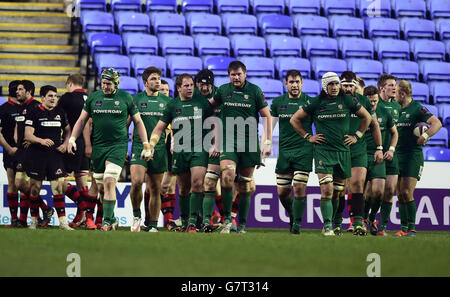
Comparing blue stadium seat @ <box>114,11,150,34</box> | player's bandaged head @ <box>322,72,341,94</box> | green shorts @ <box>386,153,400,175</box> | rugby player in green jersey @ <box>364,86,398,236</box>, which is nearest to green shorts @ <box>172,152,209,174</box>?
player's bandaged head @ <box>322,72,341,94</box>

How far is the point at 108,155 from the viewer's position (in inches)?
408

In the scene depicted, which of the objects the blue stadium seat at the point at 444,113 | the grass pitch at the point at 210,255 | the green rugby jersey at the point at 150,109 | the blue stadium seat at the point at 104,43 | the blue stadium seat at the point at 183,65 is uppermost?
the blue stadium seat at the point at 104,43

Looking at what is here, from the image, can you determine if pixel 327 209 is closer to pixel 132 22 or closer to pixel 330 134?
pixel 330 134

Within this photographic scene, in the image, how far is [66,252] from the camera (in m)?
6.86

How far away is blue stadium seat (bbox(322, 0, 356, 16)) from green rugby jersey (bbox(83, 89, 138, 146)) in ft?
34.6

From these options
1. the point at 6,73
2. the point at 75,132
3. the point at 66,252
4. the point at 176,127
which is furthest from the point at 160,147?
the point at 6,73

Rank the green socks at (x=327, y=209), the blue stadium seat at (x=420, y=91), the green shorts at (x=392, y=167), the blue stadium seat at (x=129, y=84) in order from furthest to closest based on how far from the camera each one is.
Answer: the blue stadium seat at (x=420, y=91), the blue stadium seat at (x=129, y=84), the green shorts at (x=392, y=167), the green socks at (x=327, y=209)

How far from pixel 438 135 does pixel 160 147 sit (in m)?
7.38

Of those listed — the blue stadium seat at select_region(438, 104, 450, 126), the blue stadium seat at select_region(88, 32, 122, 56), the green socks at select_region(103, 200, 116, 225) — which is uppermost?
the blue stadium seat at select_region(88, 32, 122, 56)

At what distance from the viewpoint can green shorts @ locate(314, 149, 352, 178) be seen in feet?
33.7

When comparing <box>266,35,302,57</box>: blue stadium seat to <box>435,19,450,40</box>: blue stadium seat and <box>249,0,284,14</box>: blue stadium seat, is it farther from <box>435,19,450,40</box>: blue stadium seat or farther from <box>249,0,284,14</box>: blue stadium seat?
<box>435,19,450,40</box>: blue stadium seat

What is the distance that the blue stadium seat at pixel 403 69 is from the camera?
18.2m

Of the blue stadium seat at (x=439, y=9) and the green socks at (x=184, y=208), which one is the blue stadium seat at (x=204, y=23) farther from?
the green socks at (x=184, y=208)

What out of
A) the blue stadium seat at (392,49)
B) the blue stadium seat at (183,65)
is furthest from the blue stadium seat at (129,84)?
the blue stadium seat at (392,49)
